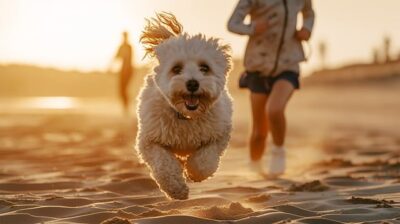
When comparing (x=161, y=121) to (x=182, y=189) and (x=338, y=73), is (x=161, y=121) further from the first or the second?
(x=338, y=73)

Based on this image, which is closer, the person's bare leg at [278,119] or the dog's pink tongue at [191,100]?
the dog's pink tongue at [191,100]

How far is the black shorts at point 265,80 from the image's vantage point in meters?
8.24

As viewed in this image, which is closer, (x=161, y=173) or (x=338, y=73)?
(x=161, y=173)

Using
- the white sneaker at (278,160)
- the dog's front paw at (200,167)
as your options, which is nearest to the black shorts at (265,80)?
the white sneaker at (278,160)

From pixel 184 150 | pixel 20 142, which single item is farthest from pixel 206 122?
pixel 20 142

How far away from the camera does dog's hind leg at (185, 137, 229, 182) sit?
5930 millimetres

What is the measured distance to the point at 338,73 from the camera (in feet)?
215

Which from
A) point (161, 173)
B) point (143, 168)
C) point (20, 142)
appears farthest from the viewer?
point (20, 142)

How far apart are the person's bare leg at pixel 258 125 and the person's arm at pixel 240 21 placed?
2.65ft

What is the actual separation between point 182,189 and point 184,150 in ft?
1.44

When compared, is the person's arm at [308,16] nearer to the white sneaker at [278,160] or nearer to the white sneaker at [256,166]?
the white sneaker at [278,160]

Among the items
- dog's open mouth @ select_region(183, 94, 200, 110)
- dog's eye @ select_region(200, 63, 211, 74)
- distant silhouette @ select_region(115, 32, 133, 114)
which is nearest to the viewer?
dog's open mouth @ select_region(183, 94, 200, 110)

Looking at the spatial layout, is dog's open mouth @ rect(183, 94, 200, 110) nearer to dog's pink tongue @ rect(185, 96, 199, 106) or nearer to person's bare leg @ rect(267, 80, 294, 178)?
dog's pink tongue @ rect(185, 96, 199, 106)

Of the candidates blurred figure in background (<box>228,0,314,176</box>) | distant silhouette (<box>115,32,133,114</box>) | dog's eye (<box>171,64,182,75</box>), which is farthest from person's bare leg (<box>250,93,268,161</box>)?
distant silhouette (<box>115,32,133,114</box>)
